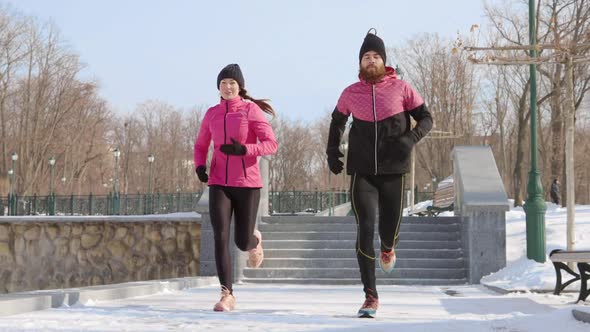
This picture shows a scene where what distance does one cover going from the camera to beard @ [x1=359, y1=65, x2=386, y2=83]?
6047mm

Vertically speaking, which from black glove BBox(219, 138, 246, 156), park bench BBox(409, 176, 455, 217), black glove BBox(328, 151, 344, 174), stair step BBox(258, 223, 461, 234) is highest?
black glove BBox(219, 138, 246, 156)

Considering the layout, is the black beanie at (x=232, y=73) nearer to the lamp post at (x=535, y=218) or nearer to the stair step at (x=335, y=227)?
the lamp post at (x=535, y=218)

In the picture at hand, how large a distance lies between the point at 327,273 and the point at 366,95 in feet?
22.7

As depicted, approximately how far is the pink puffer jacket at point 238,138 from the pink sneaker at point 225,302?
84 cm

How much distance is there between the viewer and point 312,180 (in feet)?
236

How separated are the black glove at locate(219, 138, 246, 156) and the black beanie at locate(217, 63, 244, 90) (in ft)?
2.11

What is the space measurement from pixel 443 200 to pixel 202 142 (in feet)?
61.6

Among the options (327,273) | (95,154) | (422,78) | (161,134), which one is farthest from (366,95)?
(161,134)

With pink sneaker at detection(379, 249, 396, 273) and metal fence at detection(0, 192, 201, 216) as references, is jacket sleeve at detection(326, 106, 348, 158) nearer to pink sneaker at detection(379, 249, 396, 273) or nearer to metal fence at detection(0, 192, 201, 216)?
pink sneaker at detection(379, 249, 396, 273)

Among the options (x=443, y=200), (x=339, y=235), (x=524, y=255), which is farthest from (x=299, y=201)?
(x=524, y=255)

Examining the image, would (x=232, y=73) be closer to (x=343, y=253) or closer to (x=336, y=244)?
(x=343, y=253)

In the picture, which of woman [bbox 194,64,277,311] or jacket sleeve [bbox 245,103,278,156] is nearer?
woman [bbox 194,64,277,311]

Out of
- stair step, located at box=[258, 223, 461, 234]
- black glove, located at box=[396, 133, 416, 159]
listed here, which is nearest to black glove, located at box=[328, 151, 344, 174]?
black glove, located at box=[396, 133, 416, 159]

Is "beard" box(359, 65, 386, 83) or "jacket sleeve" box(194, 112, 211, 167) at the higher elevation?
"beard" box(359, 65, 386, 83)
